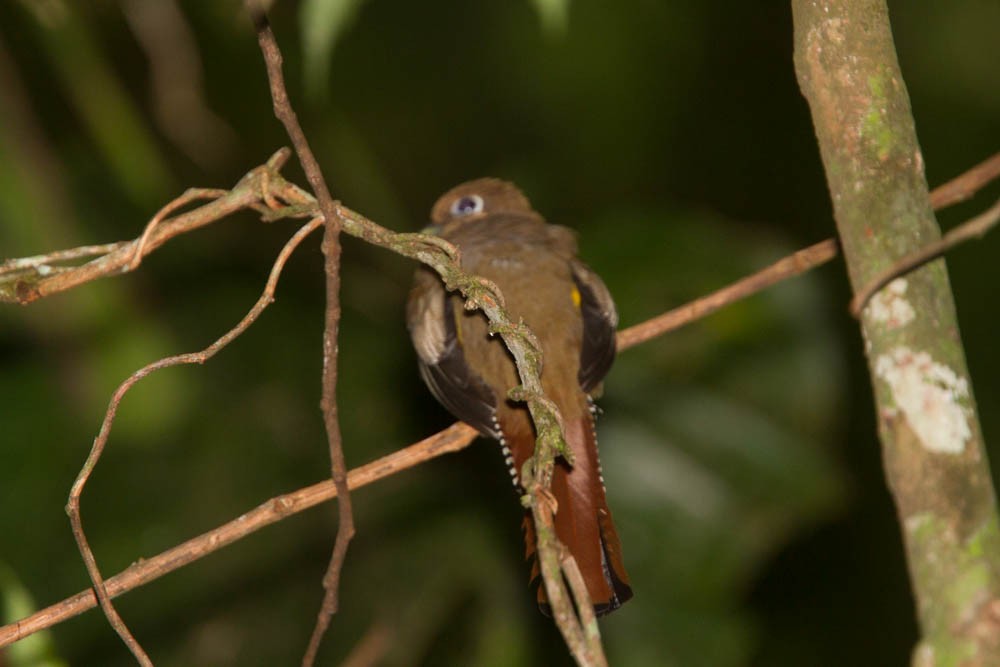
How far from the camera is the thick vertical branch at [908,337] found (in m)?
1.49

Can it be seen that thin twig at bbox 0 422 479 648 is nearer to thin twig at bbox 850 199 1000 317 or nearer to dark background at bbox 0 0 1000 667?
thin twig at bbox 850 199 1000 317

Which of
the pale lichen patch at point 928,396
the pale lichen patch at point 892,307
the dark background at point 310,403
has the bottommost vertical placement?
the pale lichen patch at point 928,396

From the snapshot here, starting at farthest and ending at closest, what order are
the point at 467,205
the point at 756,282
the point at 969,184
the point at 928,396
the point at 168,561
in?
the point at 467,205 < the point at 756,282 < the point at 969,184 < the point at 168,561 < the point at 928,396

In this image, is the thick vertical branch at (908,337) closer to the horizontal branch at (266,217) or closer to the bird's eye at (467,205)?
the horizontal branch at (266,217)

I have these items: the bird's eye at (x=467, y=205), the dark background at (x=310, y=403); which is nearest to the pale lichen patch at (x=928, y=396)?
the dark background at (x=310, y=403)

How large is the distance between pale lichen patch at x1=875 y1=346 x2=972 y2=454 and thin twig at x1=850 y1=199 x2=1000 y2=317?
90mm

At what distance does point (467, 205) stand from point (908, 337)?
2.78m

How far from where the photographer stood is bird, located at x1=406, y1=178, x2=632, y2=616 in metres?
2.80

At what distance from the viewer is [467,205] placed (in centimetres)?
439

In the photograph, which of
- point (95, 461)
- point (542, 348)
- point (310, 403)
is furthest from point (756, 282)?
point (310, 403)

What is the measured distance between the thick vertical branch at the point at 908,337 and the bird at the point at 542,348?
1103mm

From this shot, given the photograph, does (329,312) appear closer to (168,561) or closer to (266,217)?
(266,217)

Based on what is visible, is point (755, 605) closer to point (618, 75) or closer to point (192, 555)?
point (618, 75)

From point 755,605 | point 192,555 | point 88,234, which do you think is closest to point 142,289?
point 88,234
